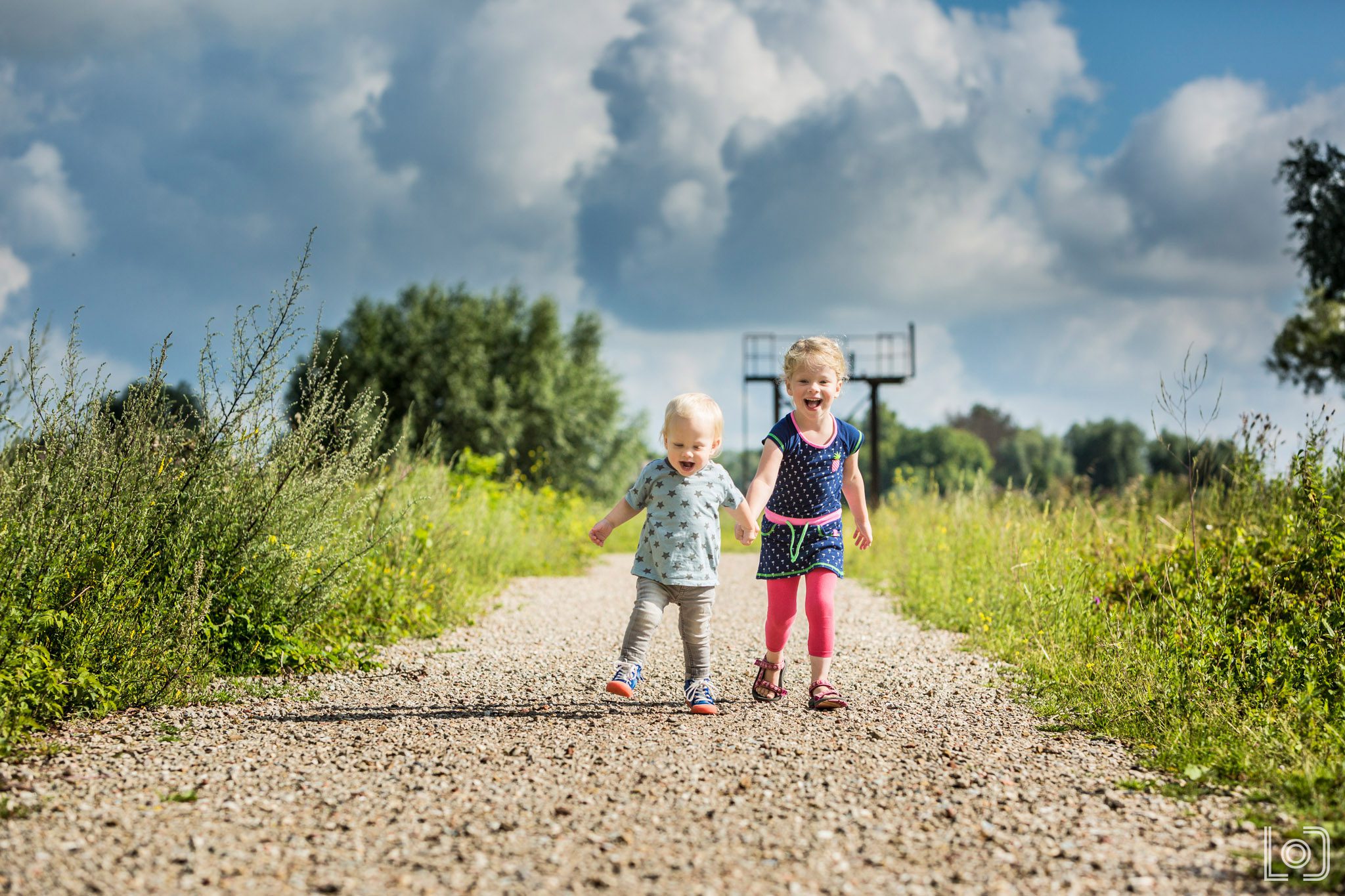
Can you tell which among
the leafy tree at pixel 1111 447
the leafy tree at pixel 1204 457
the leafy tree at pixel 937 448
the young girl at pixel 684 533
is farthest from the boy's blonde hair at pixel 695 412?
the leafy tree at pixel 937 448

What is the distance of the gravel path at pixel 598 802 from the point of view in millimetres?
2738

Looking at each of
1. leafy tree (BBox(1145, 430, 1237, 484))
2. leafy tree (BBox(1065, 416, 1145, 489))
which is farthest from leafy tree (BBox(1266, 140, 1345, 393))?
leafy tree (BBox(1065, 416, 1145, 489))

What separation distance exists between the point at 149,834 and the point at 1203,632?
469cm

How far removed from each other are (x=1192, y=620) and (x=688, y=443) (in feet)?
9.48

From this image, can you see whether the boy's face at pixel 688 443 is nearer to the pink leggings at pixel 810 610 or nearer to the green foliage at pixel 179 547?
the pink leggings at pixel 810 610

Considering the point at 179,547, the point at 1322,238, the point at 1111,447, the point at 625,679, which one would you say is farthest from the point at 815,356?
the point at 1111,447

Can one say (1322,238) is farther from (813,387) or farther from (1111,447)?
(1111,447)

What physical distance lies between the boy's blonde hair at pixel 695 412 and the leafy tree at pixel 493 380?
82.6 ft

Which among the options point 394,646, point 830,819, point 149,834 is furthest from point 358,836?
point 394,646

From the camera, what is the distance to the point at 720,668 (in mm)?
5793

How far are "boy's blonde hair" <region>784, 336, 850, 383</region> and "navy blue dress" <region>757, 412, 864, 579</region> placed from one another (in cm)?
31

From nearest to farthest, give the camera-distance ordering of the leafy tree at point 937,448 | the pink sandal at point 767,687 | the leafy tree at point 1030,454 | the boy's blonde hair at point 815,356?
the boy's blonde hair at point 815,356
the pink sandal at point 767,687
the leafy tree at point 1030,454
the leafy tree at point 937,448

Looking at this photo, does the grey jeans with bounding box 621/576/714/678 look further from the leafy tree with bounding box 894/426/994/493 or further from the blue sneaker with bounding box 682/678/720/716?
the leafy tree with bounding box 894/426/994/493

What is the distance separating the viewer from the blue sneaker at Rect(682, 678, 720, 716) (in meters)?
4.55
